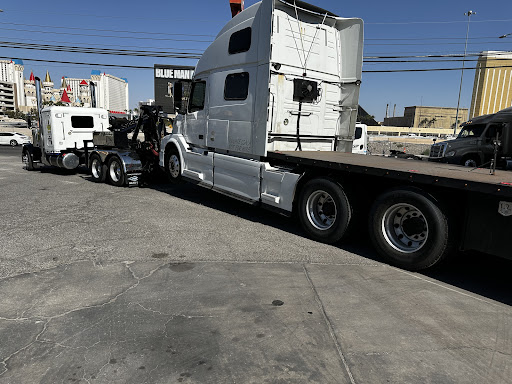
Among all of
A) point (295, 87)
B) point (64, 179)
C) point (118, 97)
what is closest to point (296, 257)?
point (295, 87)

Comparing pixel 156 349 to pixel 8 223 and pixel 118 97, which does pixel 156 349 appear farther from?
pixel 118 97

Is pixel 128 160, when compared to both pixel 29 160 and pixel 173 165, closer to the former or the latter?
pixel 173 165

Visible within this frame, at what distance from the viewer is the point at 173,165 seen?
984cm

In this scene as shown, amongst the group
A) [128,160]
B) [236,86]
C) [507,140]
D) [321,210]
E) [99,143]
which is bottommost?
[321,210]

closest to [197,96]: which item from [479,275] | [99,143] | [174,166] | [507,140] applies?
[174,166]

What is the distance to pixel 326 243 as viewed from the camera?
19.9 ft

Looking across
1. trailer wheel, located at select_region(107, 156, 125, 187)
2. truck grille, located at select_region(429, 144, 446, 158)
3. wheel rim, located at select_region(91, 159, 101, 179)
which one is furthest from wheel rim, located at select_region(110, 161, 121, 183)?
truck grille, located at select_region(429, 144, 446, 158)

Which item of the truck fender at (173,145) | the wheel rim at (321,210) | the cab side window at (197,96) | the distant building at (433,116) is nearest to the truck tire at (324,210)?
the wheel rim at (321,210)

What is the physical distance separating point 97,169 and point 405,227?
32.7ft

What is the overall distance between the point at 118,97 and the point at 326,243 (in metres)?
64.2

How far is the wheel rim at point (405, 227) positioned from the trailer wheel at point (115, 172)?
8180 mm

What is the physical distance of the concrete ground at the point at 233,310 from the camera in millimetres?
2826

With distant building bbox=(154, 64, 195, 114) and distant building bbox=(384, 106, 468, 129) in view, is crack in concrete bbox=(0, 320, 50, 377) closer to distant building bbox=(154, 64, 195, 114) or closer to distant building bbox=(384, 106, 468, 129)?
distant building bbox=(154, 64, 195, 114)

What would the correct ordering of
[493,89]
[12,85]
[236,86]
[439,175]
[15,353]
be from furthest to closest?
[12,85], [493,89], [236,86], [439,175], [15,353]
